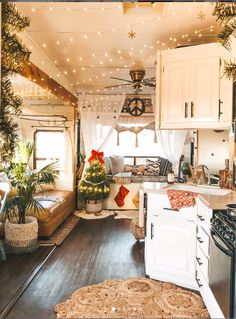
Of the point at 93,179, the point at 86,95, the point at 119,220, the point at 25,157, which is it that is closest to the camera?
the point at 25,157

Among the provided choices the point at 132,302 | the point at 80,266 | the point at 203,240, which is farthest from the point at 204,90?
→ the point at 80,266

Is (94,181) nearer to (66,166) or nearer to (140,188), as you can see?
(66,166)

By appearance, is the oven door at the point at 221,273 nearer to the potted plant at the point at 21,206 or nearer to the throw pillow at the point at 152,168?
the potted plant at the point at 21,206

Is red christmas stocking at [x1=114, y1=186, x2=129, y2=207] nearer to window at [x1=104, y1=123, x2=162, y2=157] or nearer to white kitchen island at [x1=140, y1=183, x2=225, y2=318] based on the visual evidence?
window at [x1=104, y1=123, x2=162, y2=157]

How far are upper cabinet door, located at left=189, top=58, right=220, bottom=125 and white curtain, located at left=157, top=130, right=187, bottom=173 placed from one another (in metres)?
3.72

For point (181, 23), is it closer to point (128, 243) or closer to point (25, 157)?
point (25, 157)

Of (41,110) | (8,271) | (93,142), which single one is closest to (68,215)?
(93,142)

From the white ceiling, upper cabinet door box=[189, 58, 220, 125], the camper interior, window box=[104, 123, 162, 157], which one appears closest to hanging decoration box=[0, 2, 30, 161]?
the camper interior

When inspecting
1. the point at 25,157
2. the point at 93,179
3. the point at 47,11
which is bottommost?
the point at 93,179

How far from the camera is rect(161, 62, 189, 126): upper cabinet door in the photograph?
356 cm

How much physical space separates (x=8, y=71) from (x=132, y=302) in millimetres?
2212

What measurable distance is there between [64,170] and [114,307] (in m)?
4.12

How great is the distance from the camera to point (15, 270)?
134 inches

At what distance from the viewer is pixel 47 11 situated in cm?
304
